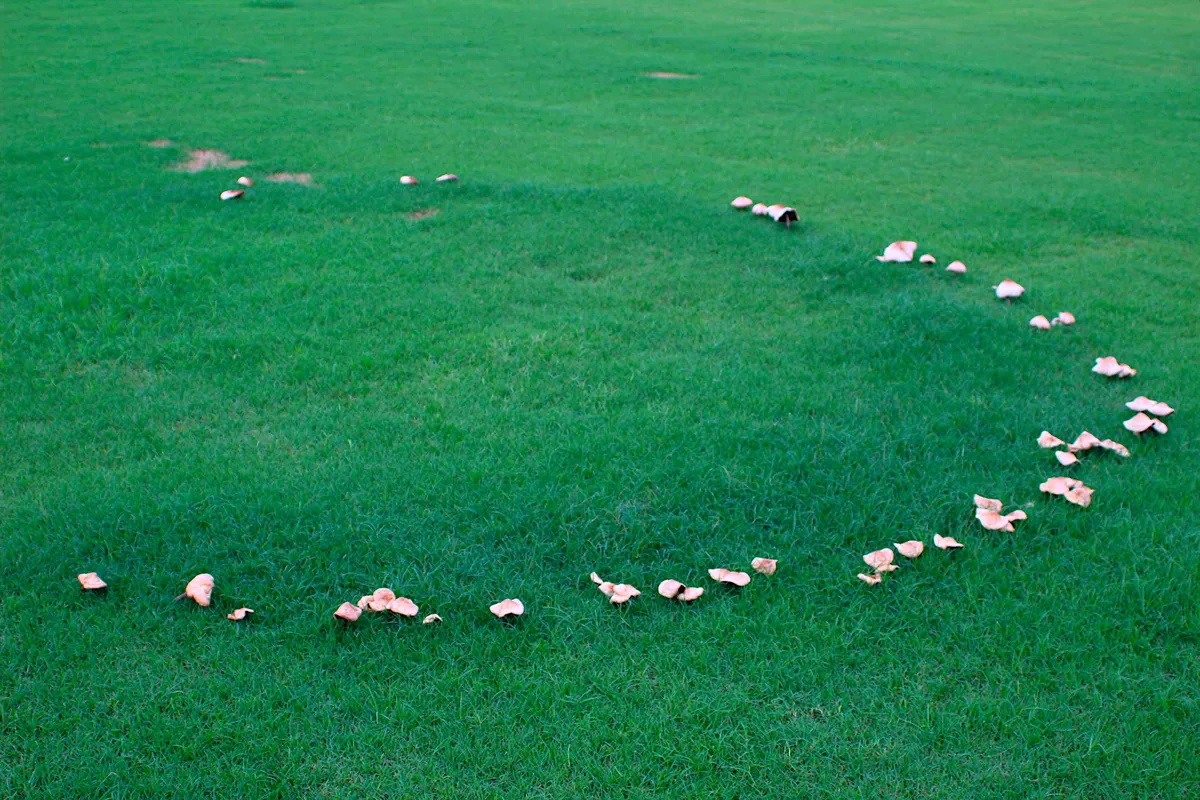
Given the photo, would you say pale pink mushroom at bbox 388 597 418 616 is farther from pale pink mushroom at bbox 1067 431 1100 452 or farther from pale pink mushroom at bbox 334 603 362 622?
pale pink mushroom at bbox 1067 431 1100 452

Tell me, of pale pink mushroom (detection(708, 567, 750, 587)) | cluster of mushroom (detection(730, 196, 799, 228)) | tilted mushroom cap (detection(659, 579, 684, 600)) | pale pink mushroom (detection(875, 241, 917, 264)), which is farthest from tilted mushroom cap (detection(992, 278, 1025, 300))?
tilted mushroom cap (detection(659, 579, 684, 600))

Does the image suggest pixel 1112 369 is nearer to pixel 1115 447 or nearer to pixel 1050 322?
pixel 1050 322

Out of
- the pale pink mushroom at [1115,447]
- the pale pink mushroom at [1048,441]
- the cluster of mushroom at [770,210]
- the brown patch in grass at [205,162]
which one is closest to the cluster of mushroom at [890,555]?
the pale pink mushroom at [1048,441]

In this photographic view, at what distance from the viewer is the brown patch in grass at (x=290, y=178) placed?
21.4 feet

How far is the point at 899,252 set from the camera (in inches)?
205

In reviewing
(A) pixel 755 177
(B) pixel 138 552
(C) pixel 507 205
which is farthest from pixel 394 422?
(A) pixel 755 177

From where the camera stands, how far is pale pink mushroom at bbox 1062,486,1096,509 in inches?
121

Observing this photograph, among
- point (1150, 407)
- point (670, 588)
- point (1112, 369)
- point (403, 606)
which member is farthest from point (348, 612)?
point (1112, 369)

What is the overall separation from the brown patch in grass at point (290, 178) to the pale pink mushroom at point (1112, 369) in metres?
4.99

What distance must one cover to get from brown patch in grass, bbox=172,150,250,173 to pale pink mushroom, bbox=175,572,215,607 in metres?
4.87

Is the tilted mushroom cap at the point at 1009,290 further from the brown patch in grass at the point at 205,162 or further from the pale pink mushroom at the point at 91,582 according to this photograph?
the brown patch in grass at the point at 205,162

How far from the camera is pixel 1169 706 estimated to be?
7.64 ft

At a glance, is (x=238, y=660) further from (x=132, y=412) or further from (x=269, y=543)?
(x=132, y=412)

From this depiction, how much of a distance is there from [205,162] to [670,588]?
581 centimetres
